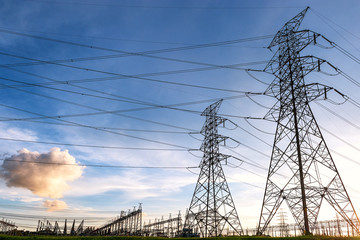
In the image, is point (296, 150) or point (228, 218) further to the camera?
point (228, 218)

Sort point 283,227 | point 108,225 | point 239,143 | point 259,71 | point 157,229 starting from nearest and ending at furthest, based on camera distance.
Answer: point 259,71
point 239,143
point 283,227
point 157,229
point 108,225

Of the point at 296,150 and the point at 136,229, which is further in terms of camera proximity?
the point at 136,229

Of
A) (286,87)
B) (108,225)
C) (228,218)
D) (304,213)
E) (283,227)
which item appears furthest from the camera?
(108,225)

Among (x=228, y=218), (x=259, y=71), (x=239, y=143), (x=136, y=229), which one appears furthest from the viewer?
(x=136, y=229)

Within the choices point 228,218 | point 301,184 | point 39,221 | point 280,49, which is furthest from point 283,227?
point 39,221

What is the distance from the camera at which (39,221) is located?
61.4 m

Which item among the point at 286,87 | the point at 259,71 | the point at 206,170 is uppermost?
the point at 259,71

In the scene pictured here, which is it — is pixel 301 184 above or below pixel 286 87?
below

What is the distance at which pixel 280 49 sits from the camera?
88.5 ft

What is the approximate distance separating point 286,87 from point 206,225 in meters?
17.1

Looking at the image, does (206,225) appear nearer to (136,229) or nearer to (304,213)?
(304,213)

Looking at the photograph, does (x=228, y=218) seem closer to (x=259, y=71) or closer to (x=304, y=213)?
(x=304, y=213)

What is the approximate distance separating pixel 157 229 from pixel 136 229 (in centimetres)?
829

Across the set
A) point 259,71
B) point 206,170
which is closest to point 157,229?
point 206,170
